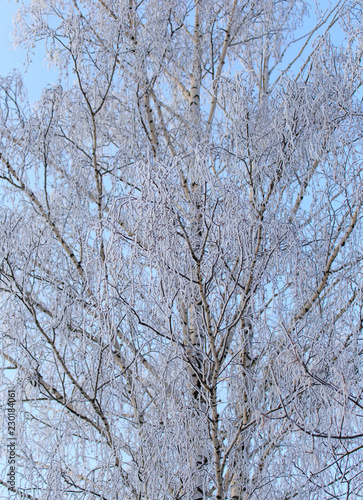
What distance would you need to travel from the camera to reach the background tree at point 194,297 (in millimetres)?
2545

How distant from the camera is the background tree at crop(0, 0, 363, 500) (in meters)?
2.54

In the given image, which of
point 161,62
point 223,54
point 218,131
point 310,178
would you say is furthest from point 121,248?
point 223,54

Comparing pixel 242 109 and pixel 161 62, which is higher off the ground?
pixel 161 62

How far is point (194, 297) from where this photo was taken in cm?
285

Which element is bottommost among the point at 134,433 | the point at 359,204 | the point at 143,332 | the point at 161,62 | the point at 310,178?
the point at 134,433

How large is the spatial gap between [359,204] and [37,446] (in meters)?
2.44

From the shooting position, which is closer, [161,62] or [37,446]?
[37,446]

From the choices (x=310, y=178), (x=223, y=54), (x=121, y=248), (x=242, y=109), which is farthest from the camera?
(x=223, y=54)

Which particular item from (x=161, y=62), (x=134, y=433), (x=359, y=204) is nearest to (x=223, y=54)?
(x=161, y=62)

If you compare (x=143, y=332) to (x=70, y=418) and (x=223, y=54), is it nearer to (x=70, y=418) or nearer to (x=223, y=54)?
(x=70, y=418)

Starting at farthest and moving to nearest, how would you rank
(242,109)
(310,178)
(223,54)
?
(223,54)
(310,178)
(242,109)

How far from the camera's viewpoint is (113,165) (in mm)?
4098

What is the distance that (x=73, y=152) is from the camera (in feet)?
13.2

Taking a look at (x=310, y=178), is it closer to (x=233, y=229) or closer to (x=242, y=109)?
(x=242, y=109)
